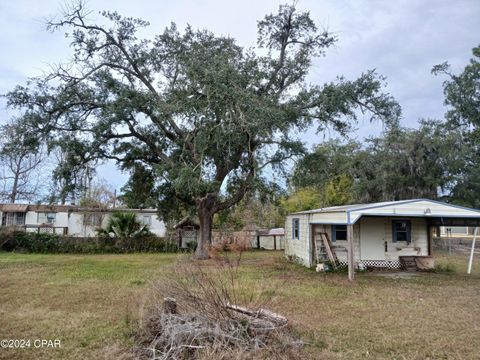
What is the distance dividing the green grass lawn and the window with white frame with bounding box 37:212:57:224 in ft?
61.4

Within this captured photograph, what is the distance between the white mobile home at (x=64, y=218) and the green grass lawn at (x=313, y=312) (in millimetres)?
15899

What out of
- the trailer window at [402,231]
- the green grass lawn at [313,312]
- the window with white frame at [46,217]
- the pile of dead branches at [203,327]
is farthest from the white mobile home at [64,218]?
the pile of dead branches at [203,327]

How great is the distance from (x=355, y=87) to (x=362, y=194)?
1274 centimetres

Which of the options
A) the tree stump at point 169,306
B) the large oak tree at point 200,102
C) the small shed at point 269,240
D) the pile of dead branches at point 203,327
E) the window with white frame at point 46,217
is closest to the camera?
the pile of dead branches at point 203,327

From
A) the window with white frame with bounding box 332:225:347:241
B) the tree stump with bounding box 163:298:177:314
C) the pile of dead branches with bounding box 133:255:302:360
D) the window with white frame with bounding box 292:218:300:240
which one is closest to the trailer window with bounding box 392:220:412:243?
the window with white frame with bounding box 332:225:347:241

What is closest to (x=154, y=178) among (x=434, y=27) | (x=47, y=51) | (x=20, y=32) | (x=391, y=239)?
(x=47, y=51)

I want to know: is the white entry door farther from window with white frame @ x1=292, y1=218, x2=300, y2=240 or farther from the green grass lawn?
window with white frame @ x1=292, y1=218, x2=300, y2=240

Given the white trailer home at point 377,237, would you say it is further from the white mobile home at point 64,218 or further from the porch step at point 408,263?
the white mobile home at point 64,218

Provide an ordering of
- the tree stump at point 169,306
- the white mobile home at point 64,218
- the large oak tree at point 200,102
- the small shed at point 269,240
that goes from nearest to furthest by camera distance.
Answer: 1. the tree stump at point 169,306
2. the large oak tree at point 200,102
3. the small shed at point 269,240
4. the white mobile home at point 64,218

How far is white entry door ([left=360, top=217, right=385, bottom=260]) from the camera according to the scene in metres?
14.0

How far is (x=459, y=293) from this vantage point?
942cm

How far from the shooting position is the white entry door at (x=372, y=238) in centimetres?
1400

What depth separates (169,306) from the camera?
5074mm

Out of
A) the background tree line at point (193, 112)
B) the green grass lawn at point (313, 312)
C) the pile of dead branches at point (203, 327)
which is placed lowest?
the green grass lawn at point (313, 312)
